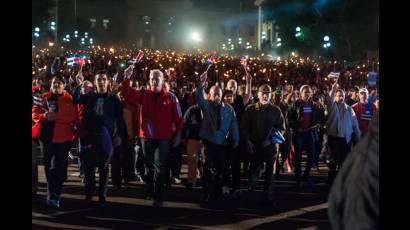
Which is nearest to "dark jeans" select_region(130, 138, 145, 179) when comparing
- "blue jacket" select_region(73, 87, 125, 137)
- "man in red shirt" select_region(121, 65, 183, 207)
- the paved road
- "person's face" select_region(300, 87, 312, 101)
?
the paved road

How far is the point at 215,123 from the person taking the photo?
955 centimetres

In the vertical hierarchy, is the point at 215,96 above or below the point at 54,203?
above

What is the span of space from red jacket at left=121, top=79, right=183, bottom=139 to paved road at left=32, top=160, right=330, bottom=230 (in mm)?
1075

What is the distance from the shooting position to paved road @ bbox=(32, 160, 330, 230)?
7.73 meters

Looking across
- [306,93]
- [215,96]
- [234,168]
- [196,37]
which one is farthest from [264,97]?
[196,37]

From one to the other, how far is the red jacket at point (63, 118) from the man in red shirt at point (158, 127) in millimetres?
1019

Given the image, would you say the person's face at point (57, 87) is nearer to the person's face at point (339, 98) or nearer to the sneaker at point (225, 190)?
the sneaker at point (225, 190)

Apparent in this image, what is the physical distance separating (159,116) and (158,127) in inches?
6.5

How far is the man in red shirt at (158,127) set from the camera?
8.95 m

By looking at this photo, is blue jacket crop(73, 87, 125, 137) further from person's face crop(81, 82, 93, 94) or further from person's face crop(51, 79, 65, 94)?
person's face crop(81, 82, 93, 94)

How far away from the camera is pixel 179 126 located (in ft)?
30.1

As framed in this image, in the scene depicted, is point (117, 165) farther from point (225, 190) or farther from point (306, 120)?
point (306, 120)

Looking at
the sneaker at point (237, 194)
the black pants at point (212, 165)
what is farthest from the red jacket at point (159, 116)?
the sneaker at point (237, 194)
